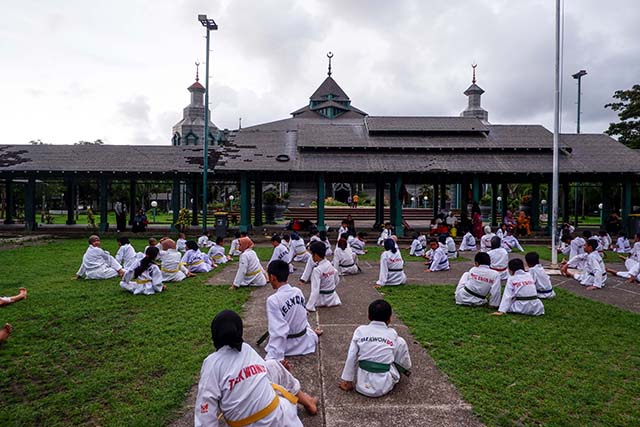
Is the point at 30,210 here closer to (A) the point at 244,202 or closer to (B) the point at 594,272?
(A) the point at 244,202

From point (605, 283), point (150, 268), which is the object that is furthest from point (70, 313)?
point (605, 283)

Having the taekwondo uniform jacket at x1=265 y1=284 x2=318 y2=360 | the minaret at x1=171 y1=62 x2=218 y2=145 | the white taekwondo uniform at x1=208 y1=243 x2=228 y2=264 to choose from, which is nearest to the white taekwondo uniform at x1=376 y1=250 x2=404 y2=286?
the taekwondo uniform jacket at x1=265 y1=284 x2=318 y2=360

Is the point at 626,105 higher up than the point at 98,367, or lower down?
higher up

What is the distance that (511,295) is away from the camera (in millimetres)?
7254

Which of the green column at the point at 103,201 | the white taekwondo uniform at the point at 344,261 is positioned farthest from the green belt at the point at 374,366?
the green column at the point at 103,201

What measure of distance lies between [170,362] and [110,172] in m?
18.7

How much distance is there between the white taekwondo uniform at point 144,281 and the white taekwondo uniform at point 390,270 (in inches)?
195

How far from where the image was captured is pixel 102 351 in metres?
5.50

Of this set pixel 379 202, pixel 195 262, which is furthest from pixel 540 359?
pixel 379 202

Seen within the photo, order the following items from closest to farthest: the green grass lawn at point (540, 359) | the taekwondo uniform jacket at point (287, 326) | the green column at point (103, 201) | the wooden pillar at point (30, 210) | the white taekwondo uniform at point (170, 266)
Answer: the green grass lawn at point (540, 359) < the taekwondo uniform jacket at point (287, 326) < the white taekwondo uniform at point (170, 266) < the wooden pillar at point (30, 210) < the green column at point (103, 201)

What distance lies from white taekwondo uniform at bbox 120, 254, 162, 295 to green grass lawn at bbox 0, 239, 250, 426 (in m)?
0.28

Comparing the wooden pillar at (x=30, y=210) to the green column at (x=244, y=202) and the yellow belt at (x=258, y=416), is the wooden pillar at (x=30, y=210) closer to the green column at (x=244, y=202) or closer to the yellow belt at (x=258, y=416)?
the green column at (x=244, y=202)

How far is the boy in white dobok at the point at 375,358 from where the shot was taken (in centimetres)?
414

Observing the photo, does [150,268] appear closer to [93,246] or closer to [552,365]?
[93,246]
